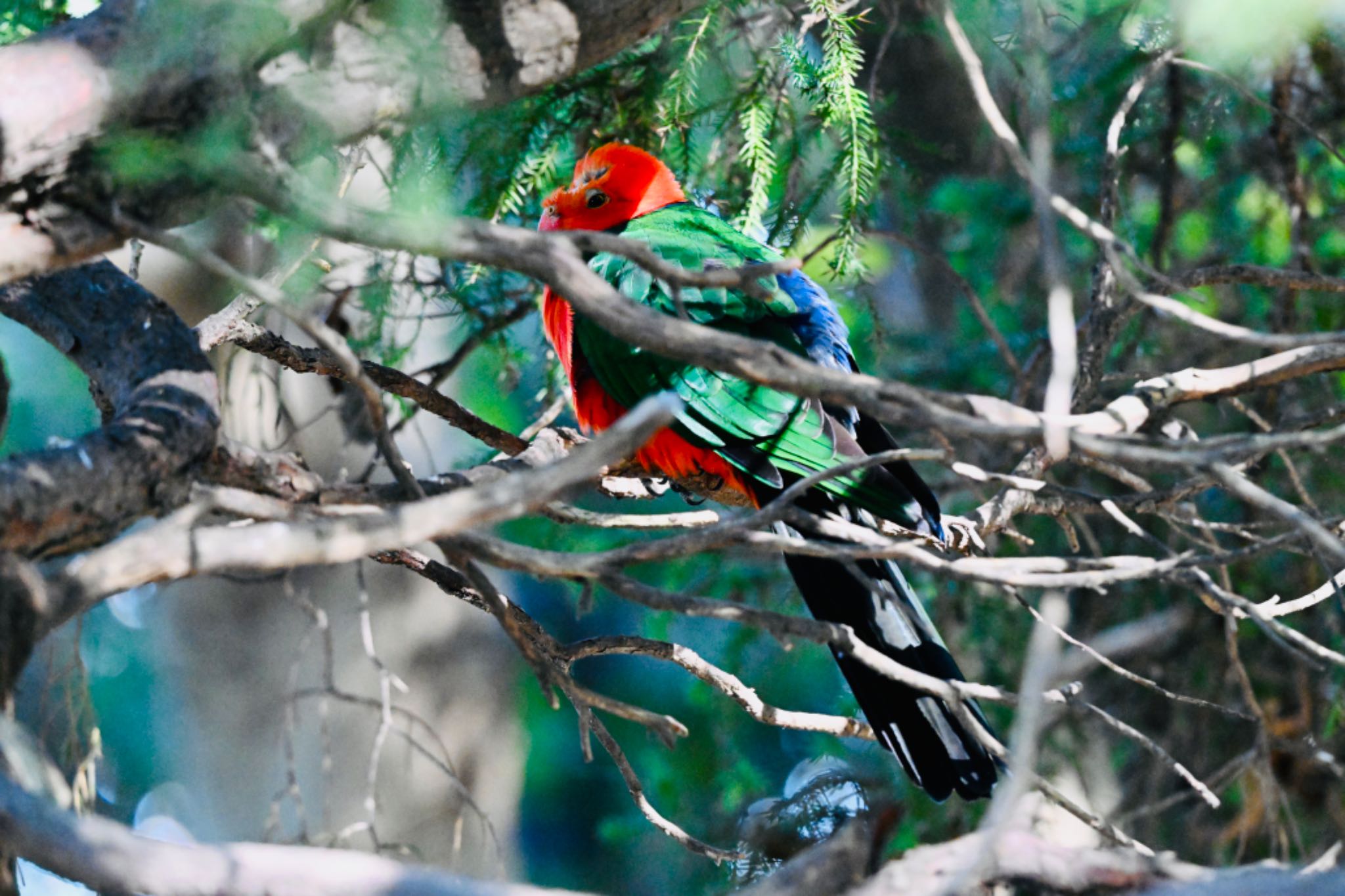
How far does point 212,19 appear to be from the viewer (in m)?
1.46

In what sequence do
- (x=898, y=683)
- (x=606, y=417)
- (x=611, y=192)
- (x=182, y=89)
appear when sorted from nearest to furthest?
1. (x=182, y=89)
2. (x=898, y=683)
3. (x=606, y=417)
4. (x=611, y=192)

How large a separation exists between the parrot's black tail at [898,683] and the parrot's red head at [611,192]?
4.04 feet

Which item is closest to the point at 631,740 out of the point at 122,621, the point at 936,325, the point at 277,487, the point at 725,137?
the point at 122,621

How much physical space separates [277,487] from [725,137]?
5.83 ft

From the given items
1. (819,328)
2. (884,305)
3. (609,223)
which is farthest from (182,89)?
(884,305)

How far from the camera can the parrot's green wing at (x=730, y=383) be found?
2.33 metres

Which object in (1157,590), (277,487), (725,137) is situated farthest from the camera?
(1157,590)

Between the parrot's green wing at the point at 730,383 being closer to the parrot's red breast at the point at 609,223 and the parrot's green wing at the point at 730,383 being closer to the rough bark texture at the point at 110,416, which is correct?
the parrot's red breast at the point at 609,223

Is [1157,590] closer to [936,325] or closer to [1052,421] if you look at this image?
[936,325]

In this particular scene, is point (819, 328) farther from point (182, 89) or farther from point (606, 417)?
point (182, 89)

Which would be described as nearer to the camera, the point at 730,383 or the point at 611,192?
the point at 730,383

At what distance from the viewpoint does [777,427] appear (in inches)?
92.5

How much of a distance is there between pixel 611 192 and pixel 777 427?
993 millimetres

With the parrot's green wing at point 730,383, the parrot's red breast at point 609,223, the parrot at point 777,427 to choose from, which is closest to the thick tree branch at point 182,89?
the parrot at point 777,427
